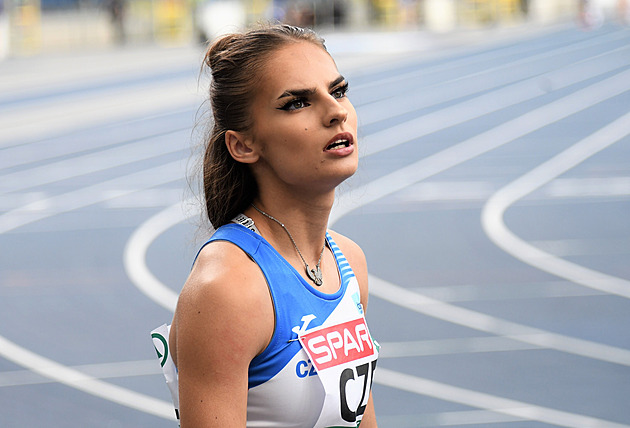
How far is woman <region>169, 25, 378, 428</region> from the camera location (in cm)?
188

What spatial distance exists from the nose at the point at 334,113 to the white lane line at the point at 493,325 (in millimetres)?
4758

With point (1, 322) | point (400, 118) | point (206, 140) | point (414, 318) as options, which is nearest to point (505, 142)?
point (400, 118)

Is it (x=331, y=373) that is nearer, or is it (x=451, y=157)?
(x=331, y=373)

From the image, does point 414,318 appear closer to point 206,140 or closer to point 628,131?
point 206,140

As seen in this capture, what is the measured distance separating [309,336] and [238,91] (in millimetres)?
519

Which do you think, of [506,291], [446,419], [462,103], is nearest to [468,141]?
[462,103]

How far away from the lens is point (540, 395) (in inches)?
230

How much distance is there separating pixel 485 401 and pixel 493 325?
1.40 m

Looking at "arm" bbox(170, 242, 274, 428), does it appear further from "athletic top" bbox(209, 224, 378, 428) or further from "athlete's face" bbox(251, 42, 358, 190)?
"athlete's face" bbox(251, 42, 358, 190)

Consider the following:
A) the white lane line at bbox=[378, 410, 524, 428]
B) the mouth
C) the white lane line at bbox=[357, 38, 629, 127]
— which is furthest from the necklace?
the white lane line at bbox=[357, 38, 629, 127]

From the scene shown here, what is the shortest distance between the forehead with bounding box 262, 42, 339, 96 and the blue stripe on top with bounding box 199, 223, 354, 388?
1.00 feet

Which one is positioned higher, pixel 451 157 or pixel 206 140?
pixel 206 140

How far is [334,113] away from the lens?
1.98 metres

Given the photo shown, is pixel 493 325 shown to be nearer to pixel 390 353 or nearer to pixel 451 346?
pixel 451 346
